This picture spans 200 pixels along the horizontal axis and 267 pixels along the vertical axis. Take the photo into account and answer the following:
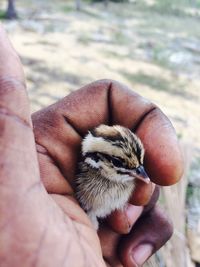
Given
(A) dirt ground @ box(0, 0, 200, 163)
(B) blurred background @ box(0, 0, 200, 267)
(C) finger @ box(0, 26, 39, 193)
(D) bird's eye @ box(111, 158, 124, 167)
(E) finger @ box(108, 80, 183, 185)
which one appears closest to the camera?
(C) finger @ box(0, 26, 39, 193)

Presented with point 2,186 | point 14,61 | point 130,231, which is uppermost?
point 14,61

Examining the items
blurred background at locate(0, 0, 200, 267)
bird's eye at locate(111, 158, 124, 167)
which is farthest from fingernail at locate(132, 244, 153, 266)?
blurred background at locate(0, 0, 200, 267)

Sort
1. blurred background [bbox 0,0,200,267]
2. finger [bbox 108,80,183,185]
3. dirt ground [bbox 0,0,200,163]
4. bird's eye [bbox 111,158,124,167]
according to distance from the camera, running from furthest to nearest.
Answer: dirt ground [bbox 0,0,200,163] < blurred background [bbox 0,0,200,267] < bird's eye [bbox 111,158,124,167] < finger [bbox 108,80,183,185]

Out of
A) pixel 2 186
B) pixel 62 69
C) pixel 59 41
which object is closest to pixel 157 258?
pixel 2 186

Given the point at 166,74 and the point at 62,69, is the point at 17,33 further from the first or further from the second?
the point at 166,74

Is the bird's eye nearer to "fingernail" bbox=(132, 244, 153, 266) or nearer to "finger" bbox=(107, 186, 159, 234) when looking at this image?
"finger" bbox=(107, 186, 159, 234)

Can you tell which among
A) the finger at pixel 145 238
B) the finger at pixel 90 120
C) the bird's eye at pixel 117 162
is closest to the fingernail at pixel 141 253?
the finger at pixel 145 238
